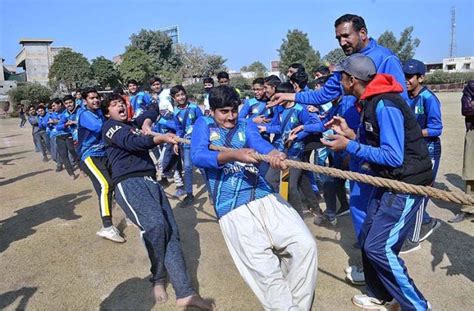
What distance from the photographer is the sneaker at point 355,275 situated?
3639mm

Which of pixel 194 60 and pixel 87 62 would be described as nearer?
pixel 87 62

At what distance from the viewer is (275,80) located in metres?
6.06

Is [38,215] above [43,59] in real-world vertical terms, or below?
below

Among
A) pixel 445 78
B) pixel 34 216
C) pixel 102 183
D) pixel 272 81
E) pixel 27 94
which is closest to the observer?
pixel 102 183

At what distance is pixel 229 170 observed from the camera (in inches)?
111

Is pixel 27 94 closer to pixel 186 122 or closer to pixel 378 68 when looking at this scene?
pixel 186 122

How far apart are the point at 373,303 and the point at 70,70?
53.4m

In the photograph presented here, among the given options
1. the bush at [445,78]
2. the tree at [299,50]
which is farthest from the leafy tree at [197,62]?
the bush at [445,78]

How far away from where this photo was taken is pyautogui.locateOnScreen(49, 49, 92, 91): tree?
164 ft

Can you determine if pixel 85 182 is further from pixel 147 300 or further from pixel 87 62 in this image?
pixel 87 62

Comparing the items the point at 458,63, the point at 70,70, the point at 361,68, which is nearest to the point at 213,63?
the point at 70,70

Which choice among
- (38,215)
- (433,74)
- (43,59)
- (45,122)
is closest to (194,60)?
(43,59)

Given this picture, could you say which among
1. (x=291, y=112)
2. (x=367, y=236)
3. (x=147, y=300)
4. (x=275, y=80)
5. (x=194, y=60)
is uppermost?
(x=194, y=60)

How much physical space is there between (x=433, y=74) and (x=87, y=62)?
48961 mm
